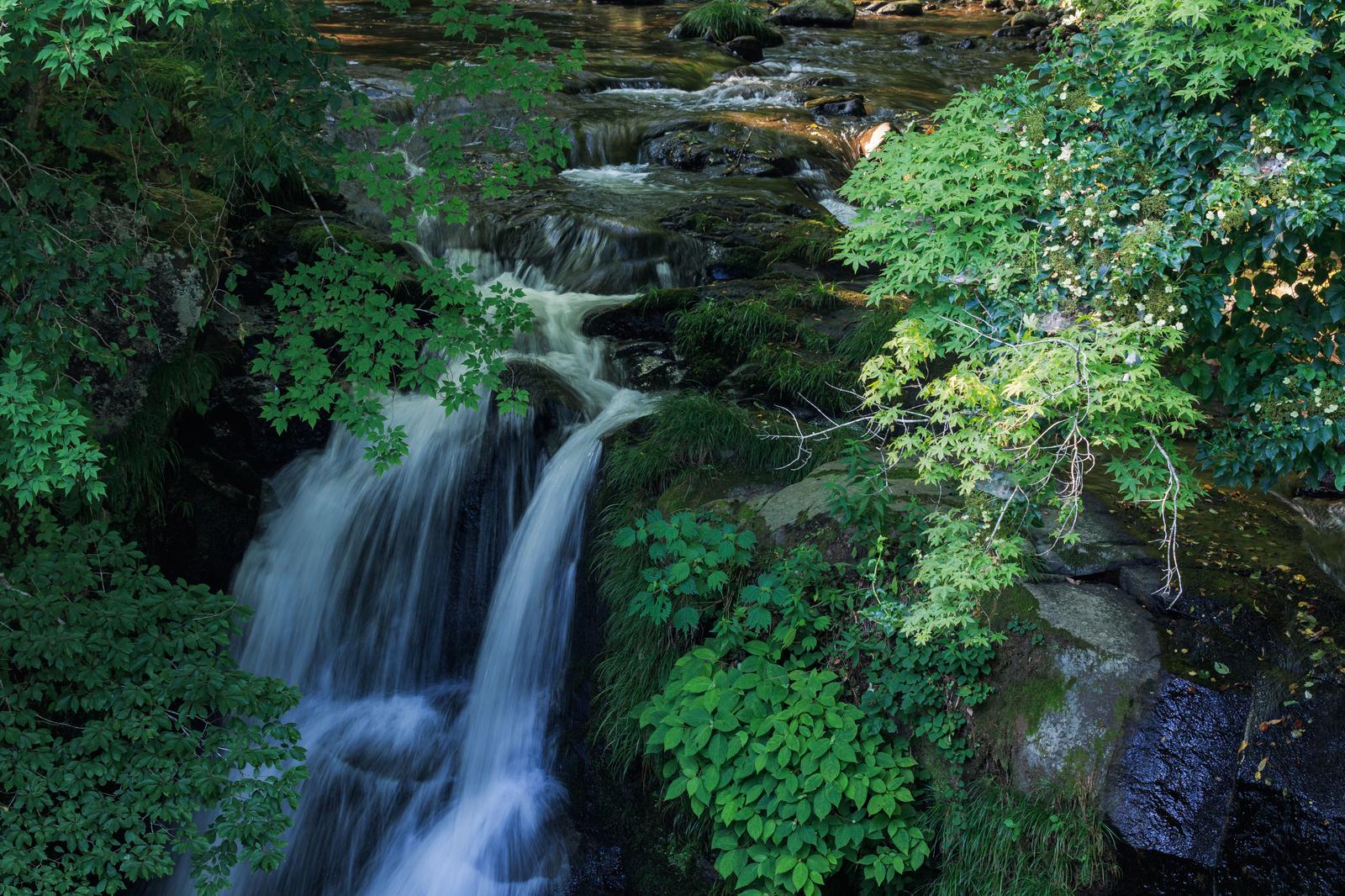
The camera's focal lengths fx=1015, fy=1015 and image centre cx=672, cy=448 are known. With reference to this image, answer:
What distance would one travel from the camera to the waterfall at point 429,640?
583 centimetres

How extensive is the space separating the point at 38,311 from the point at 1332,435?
5.62m

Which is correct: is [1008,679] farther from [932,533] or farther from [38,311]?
[38,311]

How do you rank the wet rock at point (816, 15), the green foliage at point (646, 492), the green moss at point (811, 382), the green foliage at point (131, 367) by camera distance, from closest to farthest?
1. the green foliage at point (131, 367)
2. the green foliage at point (646, 492)
3. the green moss at point (811, 382)
4. the wet rock at point (816, 15)

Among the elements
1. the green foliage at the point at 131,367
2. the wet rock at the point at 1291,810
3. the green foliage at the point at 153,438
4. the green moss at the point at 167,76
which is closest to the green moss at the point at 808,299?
the green foliage at the point at 131,367

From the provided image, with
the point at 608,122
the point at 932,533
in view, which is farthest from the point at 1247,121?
the point at 608,122

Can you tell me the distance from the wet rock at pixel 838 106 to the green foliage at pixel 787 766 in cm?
1014

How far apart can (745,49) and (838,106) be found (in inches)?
160

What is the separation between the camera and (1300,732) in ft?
14.0

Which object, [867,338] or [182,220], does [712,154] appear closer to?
[867,338]

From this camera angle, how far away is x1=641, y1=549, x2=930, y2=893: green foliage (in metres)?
4.56

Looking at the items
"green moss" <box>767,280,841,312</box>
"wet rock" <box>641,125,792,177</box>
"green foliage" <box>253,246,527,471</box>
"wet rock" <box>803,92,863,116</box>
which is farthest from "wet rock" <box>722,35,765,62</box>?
"green foliage" <box>253,246,527,471</box>

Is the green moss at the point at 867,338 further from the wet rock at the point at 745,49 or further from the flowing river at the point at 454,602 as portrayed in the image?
the wet rock at the point at 745,49

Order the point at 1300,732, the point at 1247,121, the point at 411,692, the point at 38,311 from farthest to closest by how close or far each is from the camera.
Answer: the point at 411,692, the point at 38,311, the point at 1300,732, the point at 1247,121

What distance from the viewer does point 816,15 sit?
20609 mm
